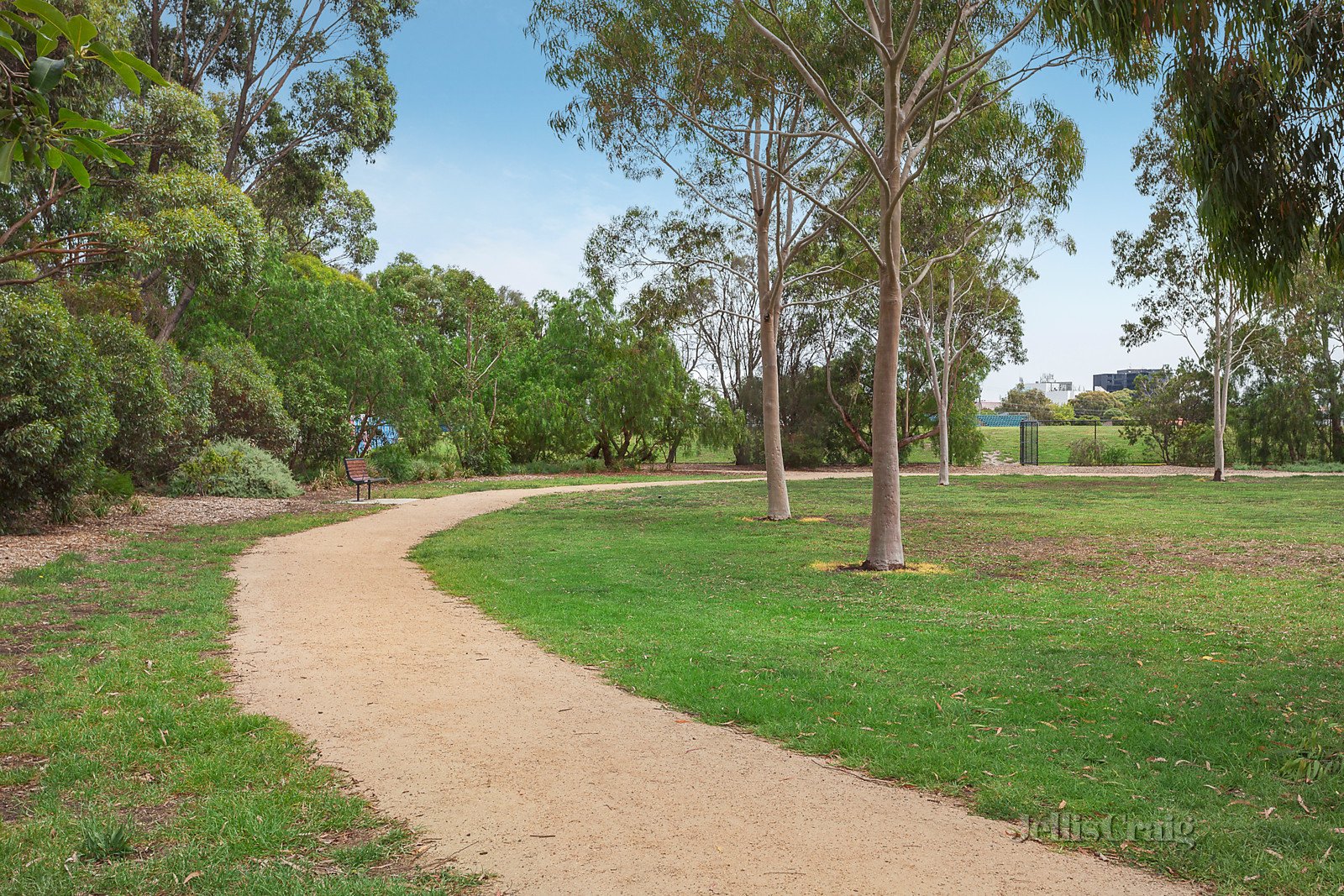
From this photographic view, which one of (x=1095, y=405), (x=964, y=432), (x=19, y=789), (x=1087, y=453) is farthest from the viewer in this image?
(x=1095, y=405)

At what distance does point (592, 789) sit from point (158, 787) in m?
1.91

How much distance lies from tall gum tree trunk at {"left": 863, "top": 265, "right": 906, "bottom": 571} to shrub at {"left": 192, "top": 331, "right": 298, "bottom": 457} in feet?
47.3

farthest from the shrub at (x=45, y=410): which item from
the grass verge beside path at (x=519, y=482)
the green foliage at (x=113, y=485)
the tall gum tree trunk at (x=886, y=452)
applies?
the tall gum tree trunk at (x=886, y=452)

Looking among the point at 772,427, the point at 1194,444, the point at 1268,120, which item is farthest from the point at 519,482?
the point at 1194,444

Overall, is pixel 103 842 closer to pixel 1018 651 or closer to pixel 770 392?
pixel 1018 651

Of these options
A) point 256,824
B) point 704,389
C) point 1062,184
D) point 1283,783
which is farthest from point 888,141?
point 704,389

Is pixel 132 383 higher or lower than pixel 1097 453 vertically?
higher

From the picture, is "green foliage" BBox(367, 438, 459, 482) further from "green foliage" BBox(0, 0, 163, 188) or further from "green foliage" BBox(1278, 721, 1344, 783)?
"green foliage" BBox(0, 0, 163, 188)

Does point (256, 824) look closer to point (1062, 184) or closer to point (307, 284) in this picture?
point (1062, 184)


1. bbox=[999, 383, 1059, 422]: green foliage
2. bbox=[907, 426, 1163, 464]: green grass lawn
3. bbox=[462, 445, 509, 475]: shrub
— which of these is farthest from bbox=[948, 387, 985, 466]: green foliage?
bbox=[999, 383, 1059, 422]: green foliage

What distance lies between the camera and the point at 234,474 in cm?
1858

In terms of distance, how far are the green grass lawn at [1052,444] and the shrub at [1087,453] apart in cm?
78

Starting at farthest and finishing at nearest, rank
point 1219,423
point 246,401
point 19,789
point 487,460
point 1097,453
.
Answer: point 1097,453 → point 487,460 → point 1219,423 → point 246,401 → point 19,789

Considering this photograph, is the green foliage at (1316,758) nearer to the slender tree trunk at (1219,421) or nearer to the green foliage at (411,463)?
the green foliage at (411,463)
